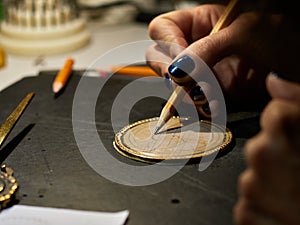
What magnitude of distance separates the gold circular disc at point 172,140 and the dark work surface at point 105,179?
1 cm

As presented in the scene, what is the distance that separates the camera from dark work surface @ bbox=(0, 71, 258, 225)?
0.57m

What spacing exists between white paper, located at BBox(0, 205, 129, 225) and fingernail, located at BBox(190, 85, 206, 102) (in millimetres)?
268

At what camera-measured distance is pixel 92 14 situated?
1681 mm

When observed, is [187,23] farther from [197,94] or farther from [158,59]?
[197,94]

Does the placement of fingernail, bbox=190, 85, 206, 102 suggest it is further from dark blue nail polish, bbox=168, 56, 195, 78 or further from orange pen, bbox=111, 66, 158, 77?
orange pen, bbox=111, 66, 158, 77

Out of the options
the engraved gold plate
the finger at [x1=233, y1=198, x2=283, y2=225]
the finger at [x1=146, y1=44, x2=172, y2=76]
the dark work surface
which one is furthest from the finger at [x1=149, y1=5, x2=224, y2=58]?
the finger at [x1=233, y1=198, x2=283, y2=225]

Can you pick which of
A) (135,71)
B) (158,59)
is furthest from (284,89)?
(135,71)

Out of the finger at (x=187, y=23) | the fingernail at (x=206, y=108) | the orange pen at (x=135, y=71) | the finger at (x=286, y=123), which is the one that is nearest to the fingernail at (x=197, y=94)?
the fingernail at (x=206, y=108)

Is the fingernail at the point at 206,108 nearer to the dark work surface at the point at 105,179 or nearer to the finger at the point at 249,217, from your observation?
the dark work surface at the point at 105,179

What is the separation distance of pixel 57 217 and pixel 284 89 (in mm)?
285

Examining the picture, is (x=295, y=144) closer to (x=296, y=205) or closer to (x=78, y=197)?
(x=296, y=205)

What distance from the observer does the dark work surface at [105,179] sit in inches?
22.6

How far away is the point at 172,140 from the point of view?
0.71m

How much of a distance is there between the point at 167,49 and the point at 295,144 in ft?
1.60
